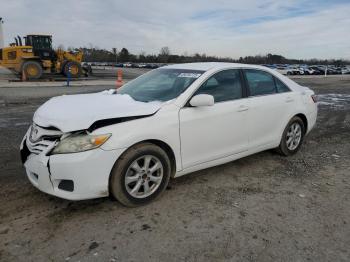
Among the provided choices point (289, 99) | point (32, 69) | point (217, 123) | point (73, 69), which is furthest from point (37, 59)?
point (217, 123)

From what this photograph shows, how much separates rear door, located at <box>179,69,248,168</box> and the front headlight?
100 centimetres

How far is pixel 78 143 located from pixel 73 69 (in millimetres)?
19979

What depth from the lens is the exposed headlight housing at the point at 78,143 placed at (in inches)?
126

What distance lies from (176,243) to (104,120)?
137cm

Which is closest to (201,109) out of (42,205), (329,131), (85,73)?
(42,205)

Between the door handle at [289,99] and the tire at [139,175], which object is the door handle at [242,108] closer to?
the door handle at [289,99]

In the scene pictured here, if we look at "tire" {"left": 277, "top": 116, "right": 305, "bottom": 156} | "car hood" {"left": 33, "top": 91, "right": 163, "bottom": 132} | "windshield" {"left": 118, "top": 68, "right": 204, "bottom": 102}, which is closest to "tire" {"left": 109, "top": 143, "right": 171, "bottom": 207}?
"car hood" {"left": 33, "top": 91, "right": 163, "bottom": 132}

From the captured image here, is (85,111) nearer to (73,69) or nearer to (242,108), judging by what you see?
(242,108)

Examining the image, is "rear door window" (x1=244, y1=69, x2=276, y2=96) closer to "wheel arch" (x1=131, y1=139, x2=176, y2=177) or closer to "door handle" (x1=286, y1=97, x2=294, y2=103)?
"door handle" (x1=286, y1=97, x2=294, y2=103)

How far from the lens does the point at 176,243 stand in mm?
2977

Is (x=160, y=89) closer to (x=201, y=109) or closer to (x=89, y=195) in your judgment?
(x=201, y=109)

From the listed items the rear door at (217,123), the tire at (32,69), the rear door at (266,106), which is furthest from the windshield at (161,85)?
the tire at (32,69)

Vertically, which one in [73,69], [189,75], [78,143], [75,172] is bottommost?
[75,172]

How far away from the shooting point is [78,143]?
10.5 ft
